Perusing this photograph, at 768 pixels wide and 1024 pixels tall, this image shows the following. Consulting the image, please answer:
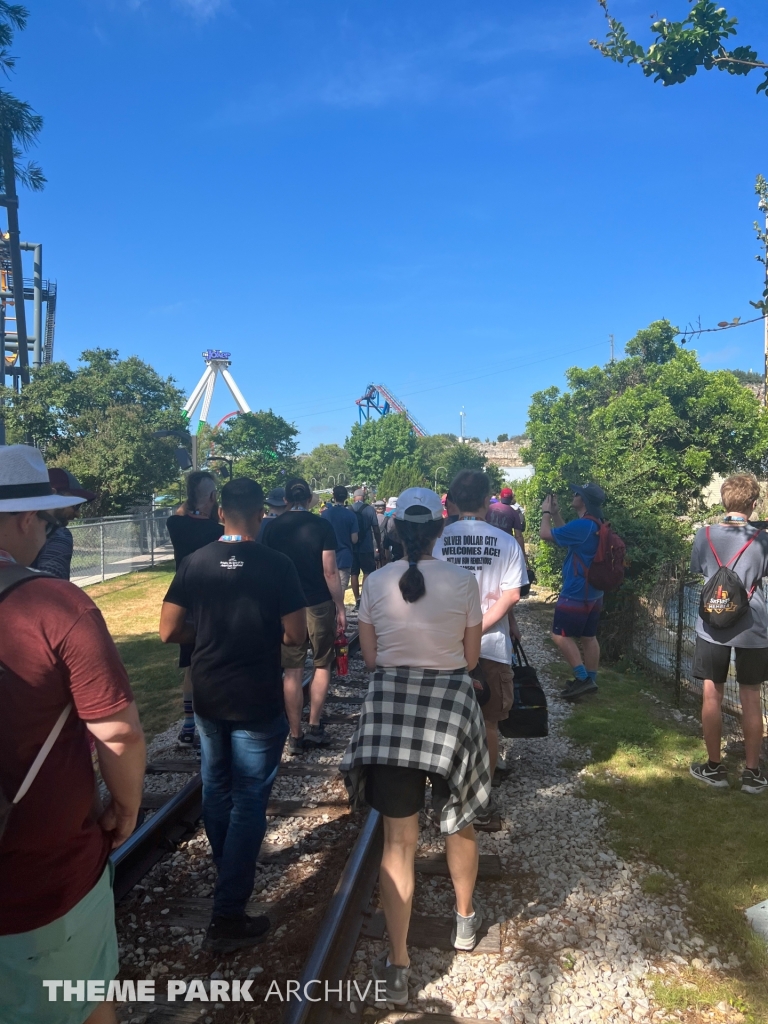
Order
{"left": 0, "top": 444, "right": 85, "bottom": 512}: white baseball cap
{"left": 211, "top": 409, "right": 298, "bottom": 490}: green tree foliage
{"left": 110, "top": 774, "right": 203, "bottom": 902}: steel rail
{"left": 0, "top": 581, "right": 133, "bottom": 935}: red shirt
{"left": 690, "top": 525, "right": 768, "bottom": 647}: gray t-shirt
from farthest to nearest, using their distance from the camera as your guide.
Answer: {"left": 211, "top": 409, "right": 298, "bottom": 490}: green tree foliage < {"left": 690, "top": 525, "right": 768, "bottom": 647}: gray t-shirt < {"left": 110, "top": 774, "right": 203, "bottom": 902}: steel rail < {"left": 0, "top": 444, "right": 85, "bottom": 512}: white baseball cap < {"left": 0, "top": 581, "right": 133, "bottom": 935}: red shirt

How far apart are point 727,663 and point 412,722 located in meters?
2.78

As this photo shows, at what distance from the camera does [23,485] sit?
1838 mm

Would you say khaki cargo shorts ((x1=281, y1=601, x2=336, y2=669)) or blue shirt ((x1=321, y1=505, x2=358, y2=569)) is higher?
blue shirt ((x1=321, y1=505, x2=358, y2=569))

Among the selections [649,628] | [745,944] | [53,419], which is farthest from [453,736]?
[53,419]

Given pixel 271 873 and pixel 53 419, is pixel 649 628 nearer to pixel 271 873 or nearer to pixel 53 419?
pixel 271 873

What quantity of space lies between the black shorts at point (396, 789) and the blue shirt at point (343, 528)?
596 centimetres

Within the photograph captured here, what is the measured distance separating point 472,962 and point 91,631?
2297 mm

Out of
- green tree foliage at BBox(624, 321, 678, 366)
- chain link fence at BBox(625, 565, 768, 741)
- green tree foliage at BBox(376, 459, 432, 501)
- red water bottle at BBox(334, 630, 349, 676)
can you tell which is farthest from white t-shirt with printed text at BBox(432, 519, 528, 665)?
green tree foliage at BBox(376, 459, 432, 501)

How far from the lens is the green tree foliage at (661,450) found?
1098cm

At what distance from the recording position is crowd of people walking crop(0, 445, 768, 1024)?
1.69m

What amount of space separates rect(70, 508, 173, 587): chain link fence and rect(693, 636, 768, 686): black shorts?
13135 mm

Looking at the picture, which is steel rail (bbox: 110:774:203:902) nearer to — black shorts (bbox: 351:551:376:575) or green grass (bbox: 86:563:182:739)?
green grass (bbox: 86:563:182:739)

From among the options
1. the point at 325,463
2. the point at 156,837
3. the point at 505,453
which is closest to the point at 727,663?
the point at 156,837

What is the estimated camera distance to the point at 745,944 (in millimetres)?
2990
